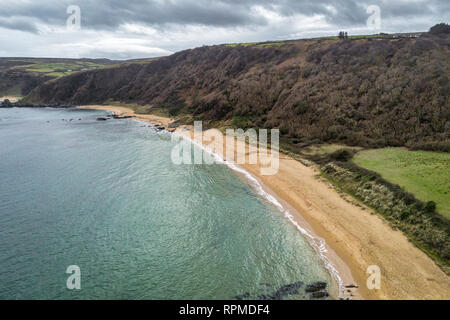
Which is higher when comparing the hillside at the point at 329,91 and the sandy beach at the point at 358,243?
the hillside at the point at 329,91

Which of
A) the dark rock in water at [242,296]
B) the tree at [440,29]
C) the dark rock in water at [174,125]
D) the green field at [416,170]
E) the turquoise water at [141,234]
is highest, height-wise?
the tree at [440,29]

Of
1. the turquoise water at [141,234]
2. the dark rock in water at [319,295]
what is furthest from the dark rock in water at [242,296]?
the dark rock in water at [319,295]

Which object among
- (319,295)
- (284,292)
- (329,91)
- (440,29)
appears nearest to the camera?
(319,295)

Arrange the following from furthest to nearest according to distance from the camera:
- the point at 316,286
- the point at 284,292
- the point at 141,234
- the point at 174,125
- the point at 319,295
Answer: the point at 174,125
the point at 141,234
the point at 316,286
the point at 284,292
the point at 319,295

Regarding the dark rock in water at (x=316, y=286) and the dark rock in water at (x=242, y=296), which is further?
the dark rock in water at (x=316, y=286)

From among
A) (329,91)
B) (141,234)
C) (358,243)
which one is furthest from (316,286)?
(329,91)

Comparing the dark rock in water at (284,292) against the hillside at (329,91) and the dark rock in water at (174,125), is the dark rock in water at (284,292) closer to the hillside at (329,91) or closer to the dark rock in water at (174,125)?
the hillside at (329,91)

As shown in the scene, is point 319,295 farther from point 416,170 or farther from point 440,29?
point 440,29
